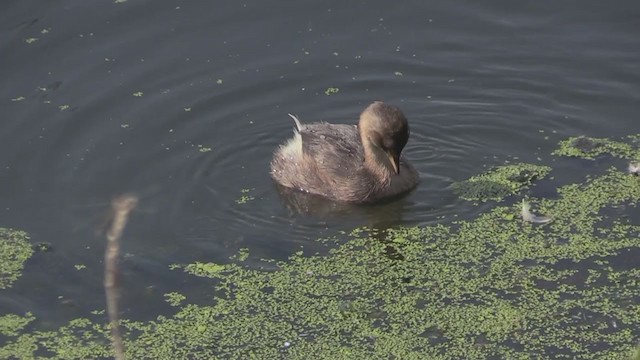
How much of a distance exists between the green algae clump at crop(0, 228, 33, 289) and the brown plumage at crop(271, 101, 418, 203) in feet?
5.99

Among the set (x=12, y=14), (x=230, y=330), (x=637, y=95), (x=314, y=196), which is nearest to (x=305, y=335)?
(x=230, y=330)

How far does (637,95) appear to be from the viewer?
33.9 ft

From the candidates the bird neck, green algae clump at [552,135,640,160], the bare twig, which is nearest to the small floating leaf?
green algae clump at [552,135,640,160]

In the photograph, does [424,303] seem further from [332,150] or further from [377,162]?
[332,150]

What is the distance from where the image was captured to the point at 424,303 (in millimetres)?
8195

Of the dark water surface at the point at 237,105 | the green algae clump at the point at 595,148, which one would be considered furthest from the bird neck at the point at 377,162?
the green algae clump at the point at 595,148

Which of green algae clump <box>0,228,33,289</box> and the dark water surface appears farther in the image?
the dark water surface

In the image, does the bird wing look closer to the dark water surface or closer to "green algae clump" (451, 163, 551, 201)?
the dark water surface

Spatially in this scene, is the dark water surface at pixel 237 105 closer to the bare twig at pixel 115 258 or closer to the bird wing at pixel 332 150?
the bare twig at pixel 115 258

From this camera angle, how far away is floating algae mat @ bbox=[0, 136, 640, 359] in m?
7.80

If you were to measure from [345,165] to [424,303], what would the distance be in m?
1.65

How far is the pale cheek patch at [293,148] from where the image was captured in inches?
381

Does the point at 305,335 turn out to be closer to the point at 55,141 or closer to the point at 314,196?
the point at 314,196

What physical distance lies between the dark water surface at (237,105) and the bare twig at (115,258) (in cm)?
7
